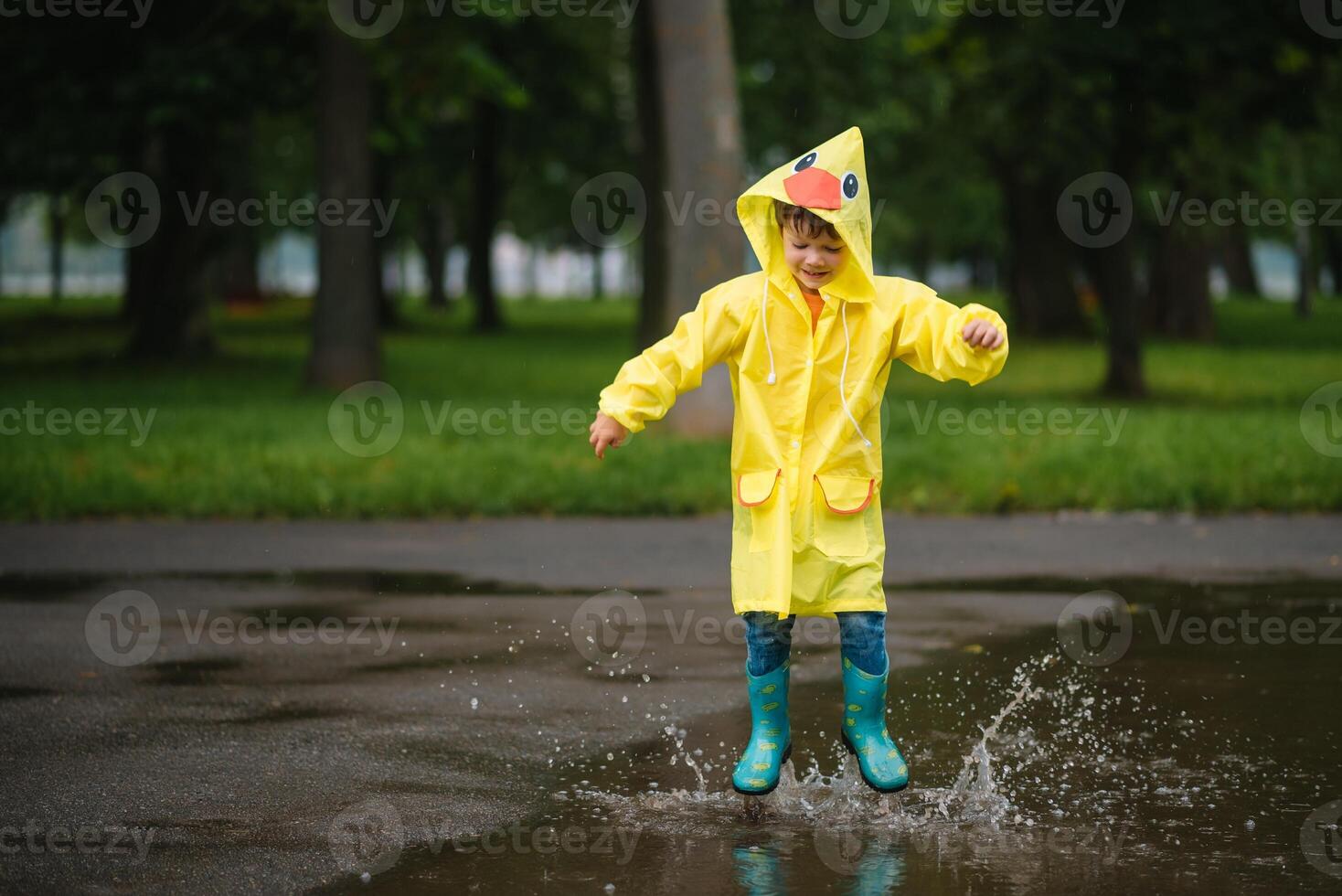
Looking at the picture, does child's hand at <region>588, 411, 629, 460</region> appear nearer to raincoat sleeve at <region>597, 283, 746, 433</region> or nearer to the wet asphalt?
raincoat sleeve at <region>597, 283, 746, 433</region>

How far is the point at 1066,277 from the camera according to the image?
35.2 metres

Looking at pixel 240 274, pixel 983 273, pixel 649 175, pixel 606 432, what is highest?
pixel 983 273

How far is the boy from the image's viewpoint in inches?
192

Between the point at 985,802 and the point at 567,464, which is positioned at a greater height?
the point at 567,464

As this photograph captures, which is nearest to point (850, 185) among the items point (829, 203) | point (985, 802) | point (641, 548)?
point (829, 203)

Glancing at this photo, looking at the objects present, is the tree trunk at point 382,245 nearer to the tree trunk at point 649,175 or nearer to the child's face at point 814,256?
the tree trunk at point 649,175

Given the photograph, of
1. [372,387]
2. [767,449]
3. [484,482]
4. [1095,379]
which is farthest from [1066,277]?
[767,449]

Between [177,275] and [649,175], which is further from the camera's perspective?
[177,275]

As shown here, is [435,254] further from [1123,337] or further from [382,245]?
[1123,337]

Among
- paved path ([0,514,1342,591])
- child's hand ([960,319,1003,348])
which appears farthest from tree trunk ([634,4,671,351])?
child's hand ([960,319,1003,348])

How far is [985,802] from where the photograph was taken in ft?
16.3

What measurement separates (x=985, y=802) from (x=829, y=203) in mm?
1663

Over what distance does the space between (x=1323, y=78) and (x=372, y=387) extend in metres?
10.0

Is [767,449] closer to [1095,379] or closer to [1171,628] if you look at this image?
[1171,628]
